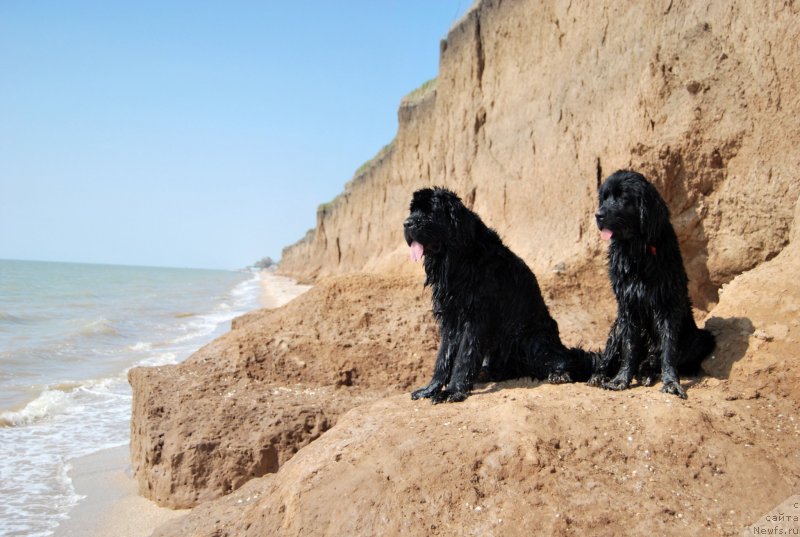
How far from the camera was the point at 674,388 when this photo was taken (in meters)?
3.72

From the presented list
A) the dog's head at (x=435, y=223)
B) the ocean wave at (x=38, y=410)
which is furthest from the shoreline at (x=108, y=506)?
the dog's head at (x=435, y=223)

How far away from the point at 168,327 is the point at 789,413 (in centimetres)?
1770

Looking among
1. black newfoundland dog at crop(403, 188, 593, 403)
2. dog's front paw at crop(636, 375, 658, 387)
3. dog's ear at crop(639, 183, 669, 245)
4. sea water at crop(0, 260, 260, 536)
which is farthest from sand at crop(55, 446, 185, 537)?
dog's ear at crop(639, 183, 669, 245)

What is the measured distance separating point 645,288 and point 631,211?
0.59 m

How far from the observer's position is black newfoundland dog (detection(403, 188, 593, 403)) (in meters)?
4.44

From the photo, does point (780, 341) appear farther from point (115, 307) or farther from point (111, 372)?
point (115, 307)

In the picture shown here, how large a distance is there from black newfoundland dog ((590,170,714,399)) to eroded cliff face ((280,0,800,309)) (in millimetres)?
2266

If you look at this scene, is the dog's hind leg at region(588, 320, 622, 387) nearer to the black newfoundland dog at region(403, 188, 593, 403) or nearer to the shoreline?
the black newfoundland dog at region(403, 188, 593, 403)

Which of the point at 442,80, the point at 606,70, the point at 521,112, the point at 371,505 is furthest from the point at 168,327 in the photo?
the point at 371,505

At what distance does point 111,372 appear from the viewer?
10.8m

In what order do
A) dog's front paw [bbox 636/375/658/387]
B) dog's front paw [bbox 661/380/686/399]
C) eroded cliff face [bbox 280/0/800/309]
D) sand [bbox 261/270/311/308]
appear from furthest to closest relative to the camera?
sand [bbox 261/270/311/308]
eroded cliff face [bbox 280/0/800/309]
dog's front paw [bbox 636/375/658/387]
dog's front paw [bbox 661/380/686/399]

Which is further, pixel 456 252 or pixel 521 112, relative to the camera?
pixel 521 112

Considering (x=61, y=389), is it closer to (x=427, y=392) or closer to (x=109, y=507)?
(x=109, y=507)

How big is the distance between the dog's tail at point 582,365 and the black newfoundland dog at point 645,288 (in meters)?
0.17
